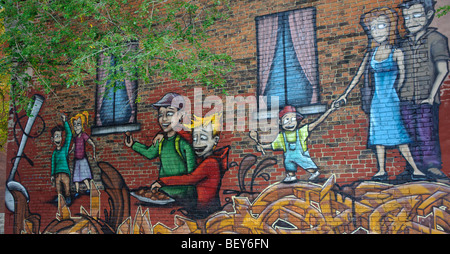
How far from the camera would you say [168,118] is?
7.21 metres

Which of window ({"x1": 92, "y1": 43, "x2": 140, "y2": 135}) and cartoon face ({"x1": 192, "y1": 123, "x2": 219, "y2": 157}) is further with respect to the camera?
window ({"x1": 92, "y1": 43, "x2": 140, "y2": 135})

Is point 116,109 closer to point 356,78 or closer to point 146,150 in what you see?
point 146,150

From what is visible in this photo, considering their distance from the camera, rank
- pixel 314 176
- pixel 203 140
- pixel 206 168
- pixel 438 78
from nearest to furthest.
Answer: pixel 438 78 → pixel 314 176 → pixel 206 168 → pixel 203 140

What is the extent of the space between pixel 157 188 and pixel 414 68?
480 centimetres

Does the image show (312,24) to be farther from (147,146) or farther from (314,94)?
(147,146)

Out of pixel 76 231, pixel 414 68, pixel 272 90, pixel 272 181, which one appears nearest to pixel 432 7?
pixel 414 68

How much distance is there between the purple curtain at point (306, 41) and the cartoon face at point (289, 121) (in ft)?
1.31

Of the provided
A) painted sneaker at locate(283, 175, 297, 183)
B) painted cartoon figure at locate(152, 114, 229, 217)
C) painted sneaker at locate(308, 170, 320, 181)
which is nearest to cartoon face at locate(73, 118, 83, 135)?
painted cartoon figure at locate(152, 114, 229, 217)

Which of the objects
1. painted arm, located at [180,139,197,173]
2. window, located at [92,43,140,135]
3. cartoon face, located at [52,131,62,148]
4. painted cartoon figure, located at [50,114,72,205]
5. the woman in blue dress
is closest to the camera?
the woman in blue dress

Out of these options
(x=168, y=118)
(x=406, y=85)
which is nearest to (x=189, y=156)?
(x=168, y=118)

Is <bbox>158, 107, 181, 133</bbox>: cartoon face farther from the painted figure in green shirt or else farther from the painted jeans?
the painted jeans

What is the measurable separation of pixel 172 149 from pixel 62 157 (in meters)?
2.75

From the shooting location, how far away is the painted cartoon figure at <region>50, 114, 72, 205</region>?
316 inches

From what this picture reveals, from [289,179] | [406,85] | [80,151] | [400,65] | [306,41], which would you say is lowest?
[289,179]
